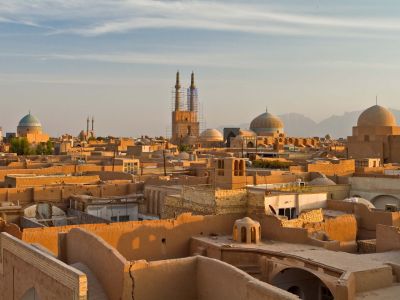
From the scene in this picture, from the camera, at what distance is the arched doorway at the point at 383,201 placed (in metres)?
25.7

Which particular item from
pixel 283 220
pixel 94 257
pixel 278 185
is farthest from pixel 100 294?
pixel 278 185

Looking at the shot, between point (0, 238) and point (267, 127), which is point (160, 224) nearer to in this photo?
point (0, 238)

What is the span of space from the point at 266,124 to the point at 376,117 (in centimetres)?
3485

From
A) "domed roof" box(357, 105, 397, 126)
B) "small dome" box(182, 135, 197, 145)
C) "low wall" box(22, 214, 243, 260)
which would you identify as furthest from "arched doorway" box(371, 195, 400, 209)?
"small dome" box(182, 135, 197, 145)

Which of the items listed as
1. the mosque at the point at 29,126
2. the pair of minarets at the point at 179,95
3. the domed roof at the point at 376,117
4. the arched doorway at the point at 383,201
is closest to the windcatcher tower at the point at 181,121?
the pair of minarets at the point at 179,95

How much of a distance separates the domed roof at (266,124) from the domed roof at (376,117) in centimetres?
3277

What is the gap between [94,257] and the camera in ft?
41.1

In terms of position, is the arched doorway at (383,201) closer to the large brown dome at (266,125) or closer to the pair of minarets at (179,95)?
the large brown dome at (266,125)

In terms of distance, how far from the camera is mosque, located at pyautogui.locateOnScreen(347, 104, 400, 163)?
45.0 metres

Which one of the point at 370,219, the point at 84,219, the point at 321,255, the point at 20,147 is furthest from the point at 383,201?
the point at 20,147

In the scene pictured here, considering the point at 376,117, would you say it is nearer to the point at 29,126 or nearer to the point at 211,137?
the point at 211,137

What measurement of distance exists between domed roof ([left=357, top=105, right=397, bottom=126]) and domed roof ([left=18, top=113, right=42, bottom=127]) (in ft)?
197

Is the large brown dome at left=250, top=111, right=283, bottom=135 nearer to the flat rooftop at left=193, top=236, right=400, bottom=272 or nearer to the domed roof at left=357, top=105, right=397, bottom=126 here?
the domed roof at left=357, top=105, right=397, bottom=126

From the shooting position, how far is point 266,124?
83250mm
